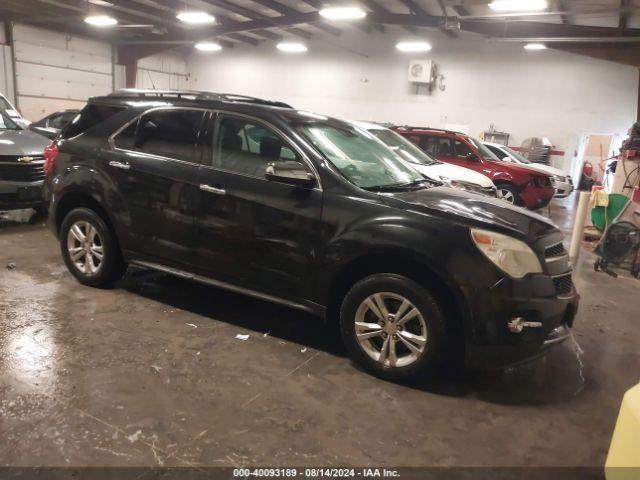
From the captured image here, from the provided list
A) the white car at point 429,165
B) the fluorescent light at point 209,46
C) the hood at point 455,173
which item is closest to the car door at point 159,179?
the white car at point 429,165

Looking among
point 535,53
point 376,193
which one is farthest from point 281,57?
point 376,193

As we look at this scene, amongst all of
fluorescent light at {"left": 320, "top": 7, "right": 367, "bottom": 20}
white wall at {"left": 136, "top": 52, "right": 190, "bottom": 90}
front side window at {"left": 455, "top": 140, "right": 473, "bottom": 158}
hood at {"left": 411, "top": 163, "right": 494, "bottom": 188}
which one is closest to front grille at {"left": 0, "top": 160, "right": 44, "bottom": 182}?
hood at {"left": 411, "top": 163, "right": 494, "bottom": 188}

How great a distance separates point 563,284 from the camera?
3062 millimetres

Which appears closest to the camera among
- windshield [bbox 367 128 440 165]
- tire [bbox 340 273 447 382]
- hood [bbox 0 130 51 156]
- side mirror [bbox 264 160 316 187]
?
tire [bbox 340 273 447 382]

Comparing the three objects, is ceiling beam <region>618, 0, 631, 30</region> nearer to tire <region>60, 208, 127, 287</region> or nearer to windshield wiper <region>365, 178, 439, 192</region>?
windshield wiper <region>365, 178, 439, 192</region>

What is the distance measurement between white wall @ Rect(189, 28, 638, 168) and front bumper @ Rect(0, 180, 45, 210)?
1441 centimetres

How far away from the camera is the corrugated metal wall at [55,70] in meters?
16.5

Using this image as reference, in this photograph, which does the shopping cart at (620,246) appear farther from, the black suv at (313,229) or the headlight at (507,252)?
the headlight at (507,252)

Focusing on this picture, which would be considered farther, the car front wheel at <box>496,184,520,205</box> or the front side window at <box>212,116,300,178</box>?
the car front wheel at <box>496,184,520,205</box>

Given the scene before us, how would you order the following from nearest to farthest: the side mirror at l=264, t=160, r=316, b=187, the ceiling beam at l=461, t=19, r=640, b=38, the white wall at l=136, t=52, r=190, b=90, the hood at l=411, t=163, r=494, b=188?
the side mirror at l=264, t=160, r=316, b=187
the hood at l=411, t=163, r=494, b=188
the ceiling beam at l=461, t=19, r=640, b=38
the white wall at l=136, t=52, r=190, b=90

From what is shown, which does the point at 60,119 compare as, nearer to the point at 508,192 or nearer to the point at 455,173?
the point at 455,173

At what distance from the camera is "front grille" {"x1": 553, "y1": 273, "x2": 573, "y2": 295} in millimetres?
2977

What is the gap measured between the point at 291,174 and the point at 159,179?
118cm

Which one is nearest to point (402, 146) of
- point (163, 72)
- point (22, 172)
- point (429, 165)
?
point (429, 165)
